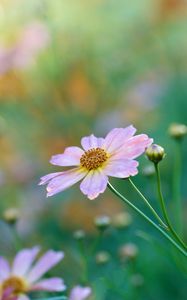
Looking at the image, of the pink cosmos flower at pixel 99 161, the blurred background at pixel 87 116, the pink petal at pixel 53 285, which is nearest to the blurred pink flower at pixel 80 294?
the pink petal at pixel 53 285

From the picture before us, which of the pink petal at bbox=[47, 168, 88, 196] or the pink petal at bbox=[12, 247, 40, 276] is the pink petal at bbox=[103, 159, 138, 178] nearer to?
A: the pink petal at bbox=[47, 168, 88, 196]

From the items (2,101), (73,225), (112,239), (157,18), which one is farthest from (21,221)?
(157,18)

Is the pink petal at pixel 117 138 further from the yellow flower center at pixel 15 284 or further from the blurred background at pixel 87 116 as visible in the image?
the blurred background at pixel 87 116

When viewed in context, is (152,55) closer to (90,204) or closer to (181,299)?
(90,204)

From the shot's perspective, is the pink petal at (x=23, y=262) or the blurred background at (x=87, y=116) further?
the blurred background at (x=87, y=116)

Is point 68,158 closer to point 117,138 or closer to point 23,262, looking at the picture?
point 117,138

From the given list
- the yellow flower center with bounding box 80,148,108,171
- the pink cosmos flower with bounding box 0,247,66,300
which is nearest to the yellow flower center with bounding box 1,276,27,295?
the pink cosmos flower with bounding box 0,247,66,300


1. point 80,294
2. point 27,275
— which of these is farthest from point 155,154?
point 27,275
